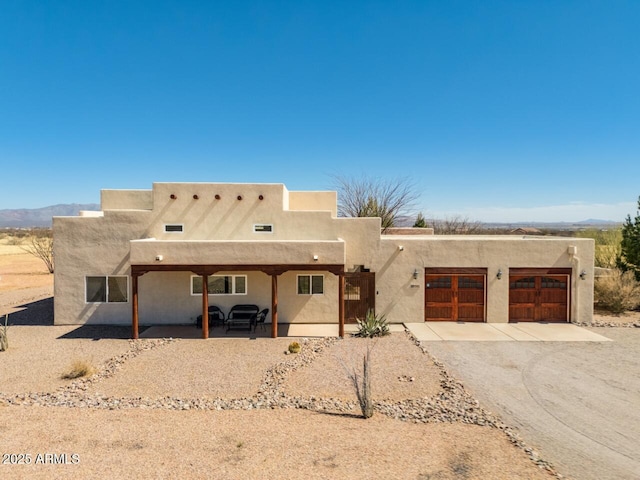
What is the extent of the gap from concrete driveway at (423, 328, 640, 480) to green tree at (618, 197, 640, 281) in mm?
9381

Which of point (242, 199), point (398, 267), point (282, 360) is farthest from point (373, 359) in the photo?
point (242, 199)

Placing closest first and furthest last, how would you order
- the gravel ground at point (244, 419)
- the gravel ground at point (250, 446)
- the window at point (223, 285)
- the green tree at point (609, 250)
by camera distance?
the gravel ground at point (250, 446) < the gravel ground at point (244, 419) < the window at point (223, 285) < the green tree at point (609, 250)

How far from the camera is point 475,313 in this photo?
16422 mm

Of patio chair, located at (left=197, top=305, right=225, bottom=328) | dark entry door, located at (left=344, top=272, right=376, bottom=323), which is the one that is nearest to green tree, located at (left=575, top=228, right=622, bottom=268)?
dark entry door, located at (left=344, top=272, right=376, bottom=323)

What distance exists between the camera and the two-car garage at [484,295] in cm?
1634

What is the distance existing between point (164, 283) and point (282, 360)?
24.2 ft

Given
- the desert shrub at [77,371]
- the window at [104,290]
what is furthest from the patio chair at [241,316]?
the desert shrub at [77,371]

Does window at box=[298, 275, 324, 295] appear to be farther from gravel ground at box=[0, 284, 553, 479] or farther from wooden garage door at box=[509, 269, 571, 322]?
wooden garage door at box=[509, 269, 571, 322]

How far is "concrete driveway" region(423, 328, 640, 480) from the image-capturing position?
668cm

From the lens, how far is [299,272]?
1586 centimetres

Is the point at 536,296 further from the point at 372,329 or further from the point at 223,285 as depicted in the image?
the point at 223,285

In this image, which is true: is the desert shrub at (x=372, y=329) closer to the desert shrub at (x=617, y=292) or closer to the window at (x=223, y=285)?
the window at (x=223, y=285)

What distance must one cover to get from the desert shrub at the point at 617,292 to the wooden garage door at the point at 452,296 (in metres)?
8.52

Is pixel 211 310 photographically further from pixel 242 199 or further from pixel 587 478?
pixel 587 478
